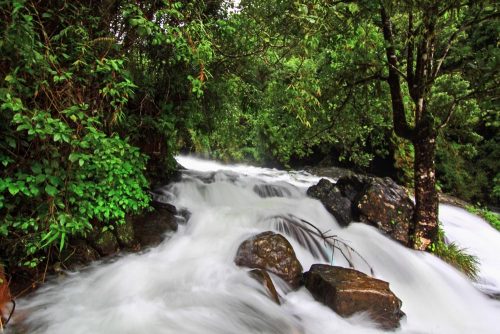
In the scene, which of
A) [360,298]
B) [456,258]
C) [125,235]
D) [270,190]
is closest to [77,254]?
[125,235]

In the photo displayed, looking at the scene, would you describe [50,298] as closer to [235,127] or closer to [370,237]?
[235,127]

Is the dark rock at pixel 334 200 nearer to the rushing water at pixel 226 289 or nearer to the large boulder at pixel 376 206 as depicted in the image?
the large boulder at pixel 376 206

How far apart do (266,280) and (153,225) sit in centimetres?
229

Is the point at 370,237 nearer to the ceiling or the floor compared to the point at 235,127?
nearer to the floor

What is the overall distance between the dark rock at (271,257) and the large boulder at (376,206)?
2.43m

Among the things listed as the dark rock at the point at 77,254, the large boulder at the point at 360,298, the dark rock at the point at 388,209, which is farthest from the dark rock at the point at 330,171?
the dark rock at the point at 77,254

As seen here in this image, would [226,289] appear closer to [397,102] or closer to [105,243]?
[105,243]

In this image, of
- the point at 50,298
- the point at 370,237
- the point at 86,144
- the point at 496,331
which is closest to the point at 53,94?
the point at 86,144

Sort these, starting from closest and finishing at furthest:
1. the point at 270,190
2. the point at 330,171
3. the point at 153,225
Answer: the point at 153,225 < the point at 270,190 < the point at 330,171

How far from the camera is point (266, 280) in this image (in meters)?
4.18

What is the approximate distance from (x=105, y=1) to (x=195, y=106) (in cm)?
199

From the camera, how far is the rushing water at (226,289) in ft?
11.6

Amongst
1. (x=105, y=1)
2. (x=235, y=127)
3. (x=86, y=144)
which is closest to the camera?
(x=86, y=144)

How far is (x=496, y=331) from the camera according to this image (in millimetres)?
4414
